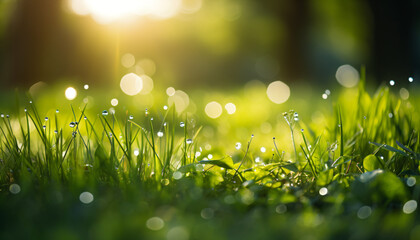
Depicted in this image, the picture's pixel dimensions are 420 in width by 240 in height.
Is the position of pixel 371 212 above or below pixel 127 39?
below

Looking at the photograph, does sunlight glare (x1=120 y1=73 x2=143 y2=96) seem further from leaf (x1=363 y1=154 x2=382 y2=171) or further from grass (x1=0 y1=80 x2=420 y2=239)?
leaf (x1=363 y1=154 x2=382 y2=171)

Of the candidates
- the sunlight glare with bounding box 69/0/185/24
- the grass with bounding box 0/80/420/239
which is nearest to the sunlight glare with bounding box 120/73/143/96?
the sunlight glare with bounding box 69/0/185/24

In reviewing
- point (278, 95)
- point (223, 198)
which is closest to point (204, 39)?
point (278, 95)

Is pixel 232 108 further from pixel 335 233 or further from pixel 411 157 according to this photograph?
pixel 335 233

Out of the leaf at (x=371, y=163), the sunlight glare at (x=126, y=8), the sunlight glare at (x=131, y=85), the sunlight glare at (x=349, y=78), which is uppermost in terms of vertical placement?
the sunlight glare at (x=126, y=8)

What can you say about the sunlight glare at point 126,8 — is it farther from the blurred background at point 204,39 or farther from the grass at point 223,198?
the grass at point 223,198

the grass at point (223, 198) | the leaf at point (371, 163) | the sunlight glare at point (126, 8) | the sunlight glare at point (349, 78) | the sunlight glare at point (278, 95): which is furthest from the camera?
the sunlight glare at point (126, 8)

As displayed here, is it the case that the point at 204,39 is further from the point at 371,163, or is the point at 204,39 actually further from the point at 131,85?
the point at 371,163

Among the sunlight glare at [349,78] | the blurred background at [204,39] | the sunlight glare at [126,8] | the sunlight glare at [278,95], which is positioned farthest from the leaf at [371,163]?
the sunlight glare at [126,8]

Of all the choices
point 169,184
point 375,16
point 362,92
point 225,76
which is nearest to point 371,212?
point 169,184
